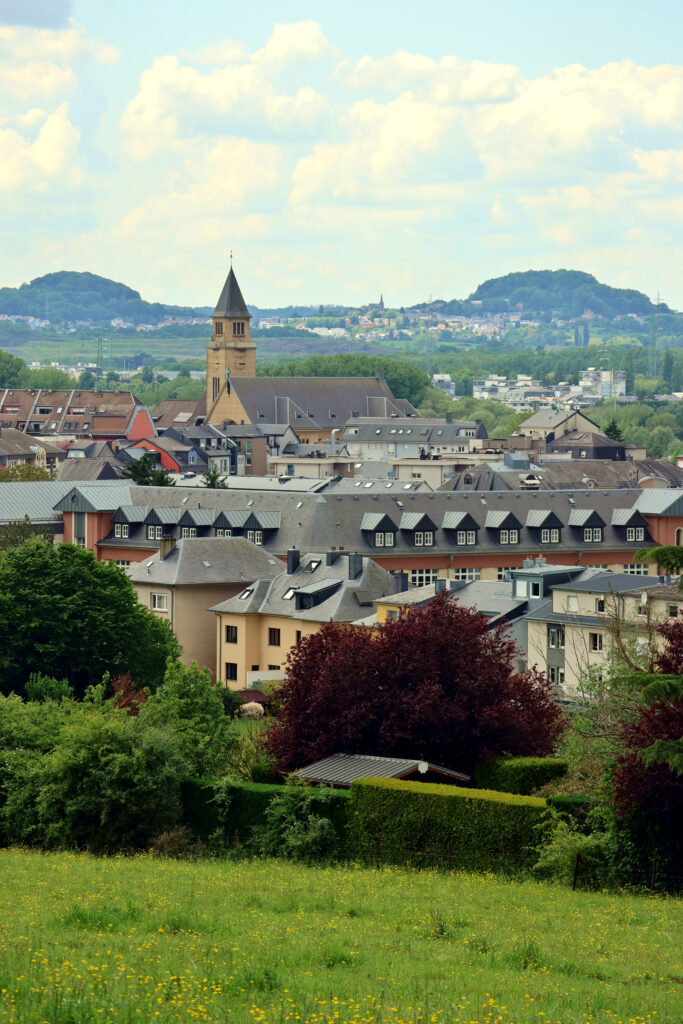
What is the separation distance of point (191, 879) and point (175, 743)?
985 cm

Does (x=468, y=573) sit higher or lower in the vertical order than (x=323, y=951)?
higher

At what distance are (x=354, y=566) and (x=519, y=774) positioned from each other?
119 feet

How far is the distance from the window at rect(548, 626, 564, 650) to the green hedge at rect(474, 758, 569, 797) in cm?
2372

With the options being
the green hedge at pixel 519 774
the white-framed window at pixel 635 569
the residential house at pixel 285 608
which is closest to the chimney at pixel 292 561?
the residential house at pixel 285 608

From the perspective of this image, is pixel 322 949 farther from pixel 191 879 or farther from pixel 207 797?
pixel 207 797

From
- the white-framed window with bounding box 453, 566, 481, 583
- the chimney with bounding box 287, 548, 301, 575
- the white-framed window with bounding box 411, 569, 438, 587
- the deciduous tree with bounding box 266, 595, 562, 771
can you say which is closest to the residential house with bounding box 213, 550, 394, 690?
the chimney with bounding box 287, 548, 301, 575

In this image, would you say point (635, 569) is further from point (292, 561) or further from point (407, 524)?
point (292, 561)

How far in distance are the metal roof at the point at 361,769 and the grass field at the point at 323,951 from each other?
7325 millimetres

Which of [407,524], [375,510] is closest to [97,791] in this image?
[407,524]

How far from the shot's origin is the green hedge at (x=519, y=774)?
3459cm

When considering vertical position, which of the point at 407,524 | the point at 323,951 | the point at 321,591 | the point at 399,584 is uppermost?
the point at 407,524

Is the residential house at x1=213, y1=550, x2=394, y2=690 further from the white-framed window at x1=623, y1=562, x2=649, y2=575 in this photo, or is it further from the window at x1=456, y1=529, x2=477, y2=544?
the white-framed window at x1=623, y1=562, x2=649, y2=575

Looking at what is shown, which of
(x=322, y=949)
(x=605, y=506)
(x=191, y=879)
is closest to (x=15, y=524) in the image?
(x=605, y=506)

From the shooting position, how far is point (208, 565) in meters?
76.8
